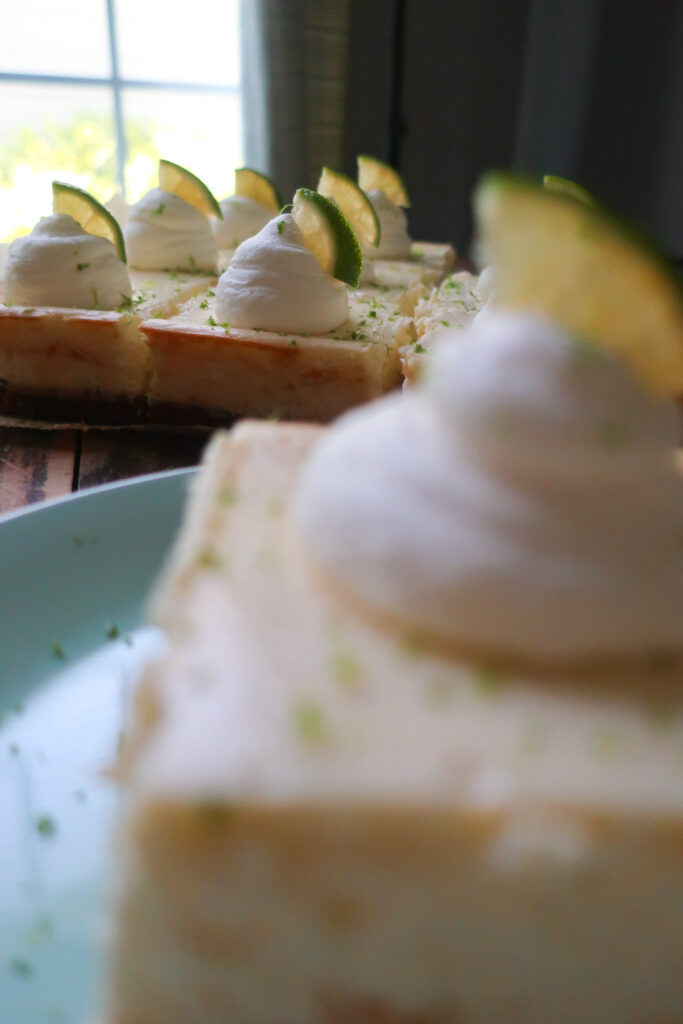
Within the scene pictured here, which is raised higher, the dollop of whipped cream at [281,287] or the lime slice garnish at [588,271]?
the lime slice garnish at [588,271]

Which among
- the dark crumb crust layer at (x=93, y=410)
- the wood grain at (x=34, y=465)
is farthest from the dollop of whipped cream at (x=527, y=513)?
the dark crumb crust layer at (x=93, y=410)

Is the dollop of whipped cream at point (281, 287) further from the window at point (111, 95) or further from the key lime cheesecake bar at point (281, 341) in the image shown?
the window at point (111, 95)

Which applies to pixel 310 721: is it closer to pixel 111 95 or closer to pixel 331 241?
pixel 331 241

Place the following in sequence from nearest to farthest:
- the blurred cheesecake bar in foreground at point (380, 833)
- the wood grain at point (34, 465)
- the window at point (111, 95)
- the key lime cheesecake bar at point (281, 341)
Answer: the blurred cheesecake bar in foreground at point (380, 833)
the wood grain at point (34, 465)
the key lime cheesecake bar at point (281, 341)
the window at point (111, 95)

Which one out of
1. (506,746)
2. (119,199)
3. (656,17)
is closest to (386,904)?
(506,746)

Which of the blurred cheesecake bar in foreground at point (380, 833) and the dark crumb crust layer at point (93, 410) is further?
the dark crumb crust layer at point (93, 410)

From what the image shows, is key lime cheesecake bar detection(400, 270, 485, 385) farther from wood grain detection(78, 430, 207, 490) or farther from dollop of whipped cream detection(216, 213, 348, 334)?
wood grain detection(78, 430, 207, 490)

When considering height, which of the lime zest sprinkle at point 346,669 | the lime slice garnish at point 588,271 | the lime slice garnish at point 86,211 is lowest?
the lime slice garnish at point 86,211
